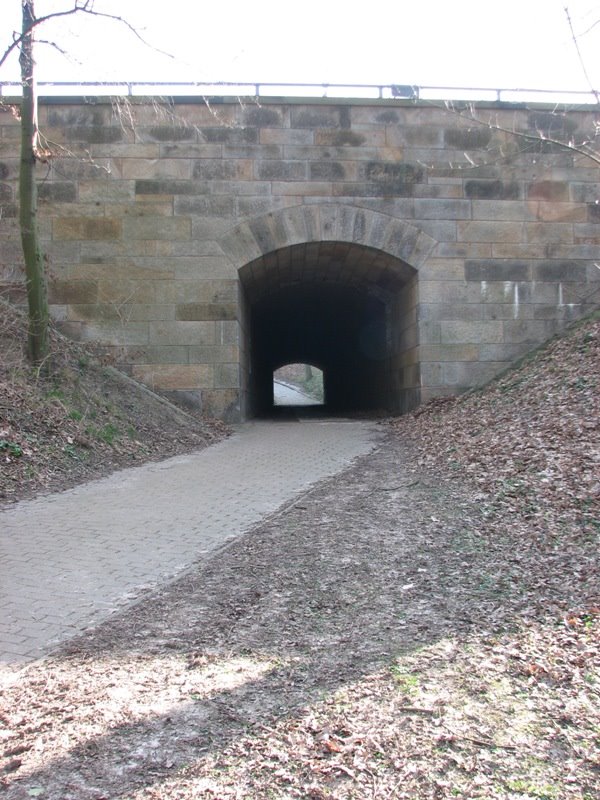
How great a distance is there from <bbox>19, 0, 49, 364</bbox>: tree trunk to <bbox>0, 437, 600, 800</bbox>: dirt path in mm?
5488

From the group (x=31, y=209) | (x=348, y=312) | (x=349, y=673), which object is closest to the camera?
(x=349, y=673)

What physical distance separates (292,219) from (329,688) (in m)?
9.90

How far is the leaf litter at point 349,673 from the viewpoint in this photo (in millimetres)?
2102

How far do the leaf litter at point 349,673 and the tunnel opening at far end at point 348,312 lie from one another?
766cm

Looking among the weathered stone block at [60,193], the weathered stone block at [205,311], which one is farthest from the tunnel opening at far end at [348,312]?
the weathered stone block at [60,193]

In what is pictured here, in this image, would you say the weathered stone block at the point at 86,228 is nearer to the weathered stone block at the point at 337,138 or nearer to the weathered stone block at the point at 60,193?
the weathered stone block at the point at 60,193

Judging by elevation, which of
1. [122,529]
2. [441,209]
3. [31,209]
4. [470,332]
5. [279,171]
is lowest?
[122,529]

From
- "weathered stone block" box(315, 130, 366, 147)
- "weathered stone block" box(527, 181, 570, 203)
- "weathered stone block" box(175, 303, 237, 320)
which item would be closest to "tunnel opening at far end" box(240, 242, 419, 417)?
"weathered stone block" box(175, 303, 237, 320)

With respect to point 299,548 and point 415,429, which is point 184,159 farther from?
point 299,548

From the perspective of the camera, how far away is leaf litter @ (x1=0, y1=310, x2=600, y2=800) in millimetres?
2102

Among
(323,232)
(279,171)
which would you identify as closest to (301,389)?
(323,232)

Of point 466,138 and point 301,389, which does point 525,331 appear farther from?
point 301,389

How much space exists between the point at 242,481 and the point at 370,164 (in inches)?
287

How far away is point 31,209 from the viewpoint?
8.12 m
